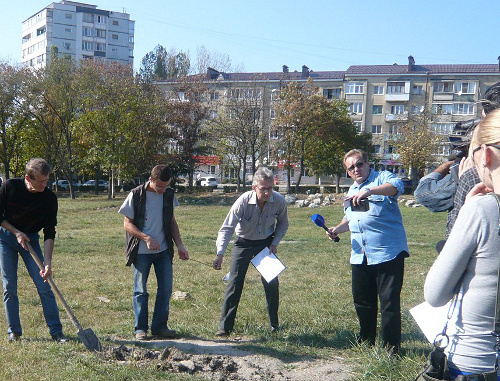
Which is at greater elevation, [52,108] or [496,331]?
[52,108]

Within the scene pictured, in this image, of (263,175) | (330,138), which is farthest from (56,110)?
(263,175)

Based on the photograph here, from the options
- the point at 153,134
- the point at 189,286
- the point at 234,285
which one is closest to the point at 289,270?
the point at 189,286

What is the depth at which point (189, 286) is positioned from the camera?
8992 mm

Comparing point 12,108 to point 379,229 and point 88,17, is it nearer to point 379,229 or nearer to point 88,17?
point 379,229

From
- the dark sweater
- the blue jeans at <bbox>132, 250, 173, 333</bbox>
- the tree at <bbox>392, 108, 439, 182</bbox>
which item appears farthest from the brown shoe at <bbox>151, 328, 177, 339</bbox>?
the tree at <bbox>392, 108, 439, 182</bbox>

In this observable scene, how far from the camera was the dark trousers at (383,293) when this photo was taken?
16.6 feet

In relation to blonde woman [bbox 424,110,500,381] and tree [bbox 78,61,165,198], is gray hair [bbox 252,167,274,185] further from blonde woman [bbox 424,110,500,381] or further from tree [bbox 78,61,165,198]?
tree [bbox 78,61,165,198]

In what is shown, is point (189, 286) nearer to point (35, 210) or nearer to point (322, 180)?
point (35, 210)

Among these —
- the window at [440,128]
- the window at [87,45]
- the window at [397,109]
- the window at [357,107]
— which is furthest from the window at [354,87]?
the window at [87,45]

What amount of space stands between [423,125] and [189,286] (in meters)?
45.8

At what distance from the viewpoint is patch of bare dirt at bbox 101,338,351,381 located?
15.8 feet

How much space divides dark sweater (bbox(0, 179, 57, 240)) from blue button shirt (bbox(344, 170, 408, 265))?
3201 millimetres

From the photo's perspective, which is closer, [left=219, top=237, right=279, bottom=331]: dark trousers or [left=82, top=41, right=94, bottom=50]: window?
[left=219, top=237, right=279, bottom=331]: dark trousers

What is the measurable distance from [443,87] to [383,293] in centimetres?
6953
